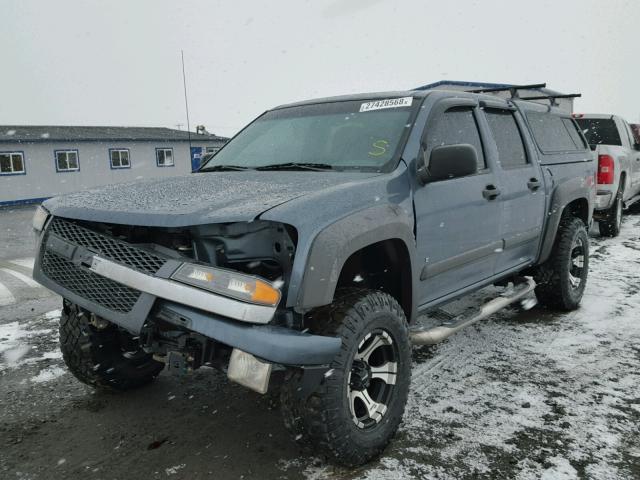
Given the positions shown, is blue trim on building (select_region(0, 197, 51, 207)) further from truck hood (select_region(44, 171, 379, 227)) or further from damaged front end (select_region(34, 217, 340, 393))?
damaged front end (select_region(34, 217, 340, 393))

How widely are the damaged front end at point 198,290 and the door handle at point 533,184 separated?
Result: 2659mm

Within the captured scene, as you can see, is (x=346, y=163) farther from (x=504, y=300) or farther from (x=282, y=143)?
(x=504, y=300)

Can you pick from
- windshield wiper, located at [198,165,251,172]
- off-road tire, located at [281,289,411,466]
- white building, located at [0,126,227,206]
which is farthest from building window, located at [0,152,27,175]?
off-road tire, located at [281,289,411,466]

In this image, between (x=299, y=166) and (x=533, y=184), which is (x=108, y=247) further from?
(x=533, y=184)

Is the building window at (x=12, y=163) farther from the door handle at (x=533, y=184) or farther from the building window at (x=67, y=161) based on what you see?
the door handle at (x=533, y=184)

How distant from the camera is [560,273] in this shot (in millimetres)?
4887

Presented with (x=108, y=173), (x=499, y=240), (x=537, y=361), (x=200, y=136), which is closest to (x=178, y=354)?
(x=499, y=240)

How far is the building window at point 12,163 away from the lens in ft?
76.0

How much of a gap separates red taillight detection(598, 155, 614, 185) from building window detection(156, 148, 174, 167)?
25.1 metres

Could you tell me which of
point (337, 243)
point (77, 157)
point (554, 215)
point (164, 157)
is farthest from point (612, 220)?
point (164, 157)

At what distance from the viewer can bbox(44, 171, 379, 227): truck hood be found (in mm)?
2254

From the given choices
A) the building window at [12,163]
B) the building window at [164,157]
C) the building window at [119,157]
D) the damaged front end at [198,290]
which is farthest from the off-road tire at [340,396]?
the building window at [164,157]

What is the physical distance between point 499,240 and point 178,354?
253 cm

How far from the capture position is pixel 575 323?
4.78m
